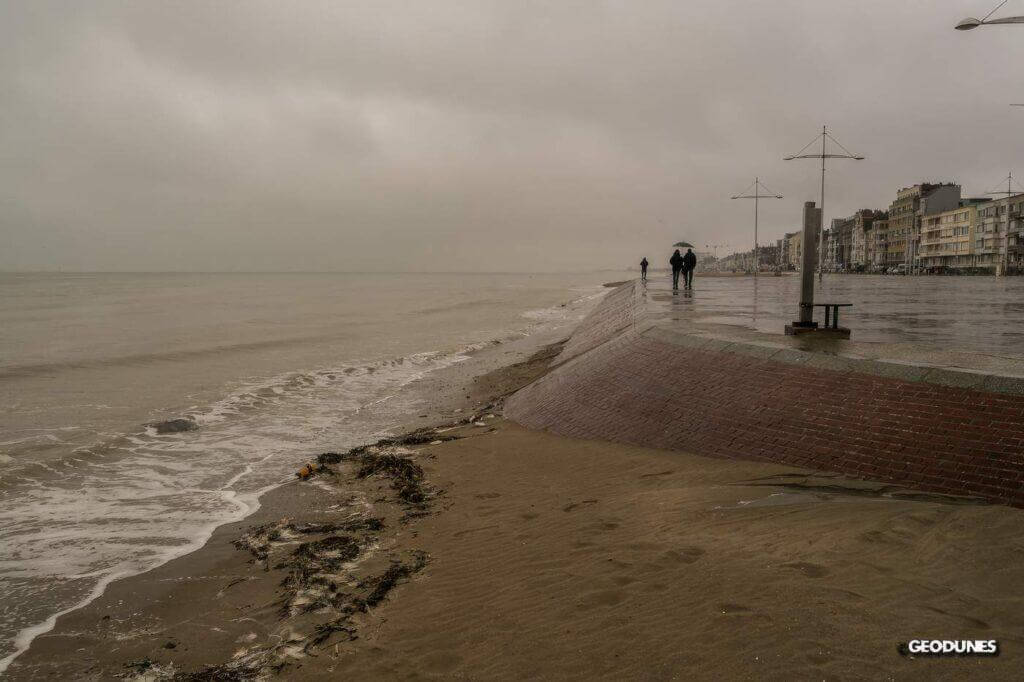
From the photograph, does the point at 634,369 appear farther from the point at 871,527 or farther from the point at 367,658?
the point at 367,658

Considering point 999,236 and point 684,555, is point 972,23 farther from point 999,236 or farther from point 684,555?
point 999,236

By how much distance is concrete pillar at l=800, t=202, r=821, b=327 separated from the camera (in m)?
12.0

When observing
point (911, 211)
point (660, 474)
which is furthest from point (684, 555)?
point (911, 211)

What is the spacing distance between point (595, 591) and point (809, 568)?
1726 mm

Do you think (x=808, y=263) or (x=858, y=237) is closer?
(x=808, y=263)

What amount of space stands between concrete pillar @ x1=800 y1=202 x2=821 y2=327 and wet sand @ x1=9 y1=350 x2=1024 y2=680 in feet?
17.6

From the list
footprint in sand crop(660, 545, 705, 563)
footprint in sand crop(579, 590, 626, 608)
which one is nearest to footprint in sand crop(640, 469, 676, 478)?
footprint in sand crop(660, 545, 705, 563)

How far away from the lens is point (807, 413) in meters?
8.34

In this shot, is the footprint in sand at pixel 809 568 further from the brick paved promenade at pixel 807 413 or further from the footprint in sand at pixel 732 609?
the brick paved promenade at pixel 807 413

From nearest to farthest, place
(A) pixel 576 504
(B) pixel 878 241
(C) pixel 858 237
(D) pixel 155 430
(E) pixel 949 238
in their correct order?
(A) pixel 576 504 < (D) pixel 155 430 < (E) pixel 949 238 < (B) pixel 878 241 < (C) pixel 858 237

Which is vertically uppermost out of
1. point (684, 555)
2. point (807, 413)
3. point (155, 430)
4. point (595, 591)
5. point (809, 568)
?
point (807, 413)

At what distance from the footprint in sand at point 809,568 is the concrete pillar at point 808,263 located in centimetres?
796

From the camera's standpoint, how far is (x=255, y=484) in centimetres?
1044

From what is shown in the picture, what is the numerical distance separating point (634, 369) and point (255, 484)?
6795 millimetres
